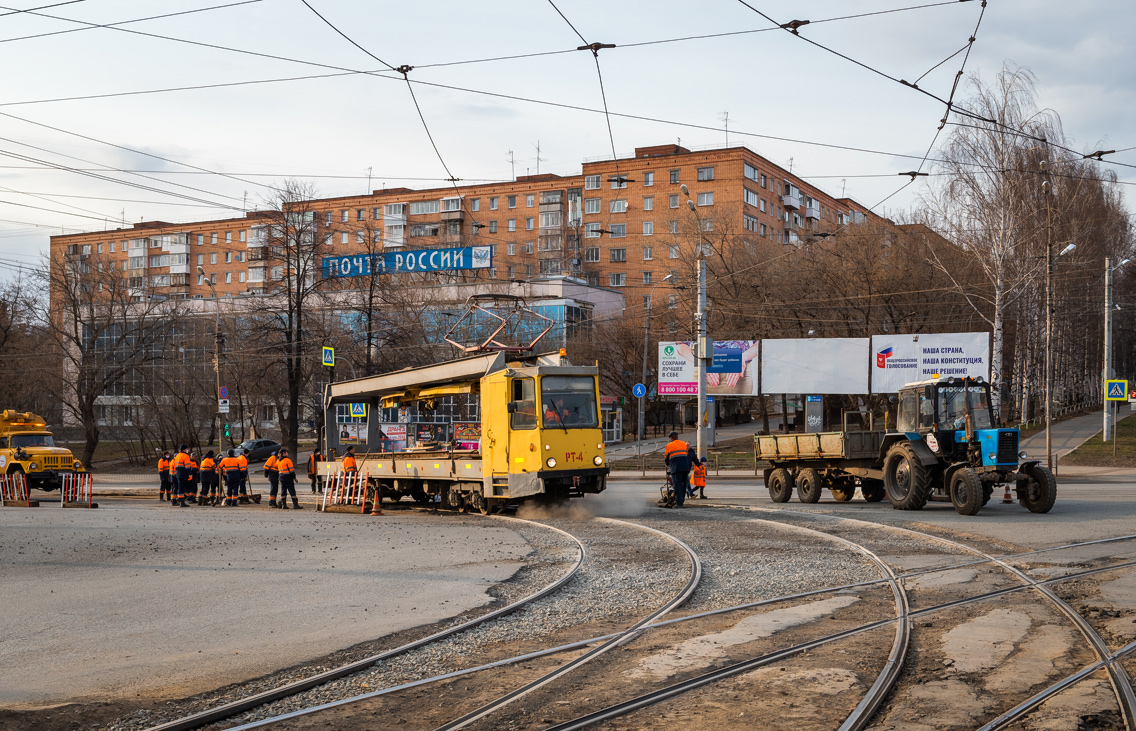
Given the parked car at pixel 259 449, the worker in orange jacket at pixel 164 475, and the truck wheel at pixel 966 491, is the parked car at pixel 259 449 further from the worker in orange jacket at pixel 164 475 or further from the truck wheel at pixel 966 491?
the truck wheel at pixel 966 491

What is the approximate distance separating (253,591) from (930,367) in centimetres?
3385

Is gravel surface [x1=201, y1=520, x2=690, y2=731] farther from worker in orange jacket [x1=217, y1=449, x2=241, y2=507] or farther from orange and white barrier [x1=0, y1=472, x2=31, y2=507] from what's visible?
orange and white barrier [x1=0, y1=472, x2=31, y2=507]

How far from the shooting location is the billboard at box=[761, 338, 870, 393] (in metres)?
40.4

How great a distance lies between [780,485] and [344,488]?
11.0m

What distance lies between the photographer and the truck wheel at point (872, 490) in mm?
22578

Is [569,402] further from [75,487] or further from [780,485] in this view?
[75,487]

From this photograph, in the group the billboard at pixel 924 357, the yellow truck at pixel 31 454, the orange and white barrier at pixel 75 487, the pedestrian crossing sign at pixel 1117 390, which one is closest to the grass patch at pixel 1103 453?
the pedestrian crossing sign at pixel 1117 390

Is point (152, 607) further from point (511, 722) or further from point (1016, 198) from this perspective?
point (1016, 198)

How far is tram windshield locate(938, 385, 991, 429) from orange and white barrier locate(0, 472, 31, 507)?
81.6 feet

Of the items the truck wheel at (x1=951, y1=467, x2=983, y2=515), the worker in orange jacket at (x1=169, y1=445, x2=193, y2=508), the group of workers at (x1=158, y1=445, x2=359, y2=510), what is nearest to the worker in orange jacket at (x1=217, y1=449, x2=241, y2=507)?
the group of workers at (x1=158, y1=445, x2=359, y2=510)

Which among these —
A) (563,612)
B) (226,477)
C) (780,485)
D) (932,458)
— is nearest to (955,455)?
(932,458)

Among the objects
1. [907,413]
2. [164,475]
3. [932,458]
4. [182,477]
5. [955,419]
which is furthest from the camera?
[164,475]

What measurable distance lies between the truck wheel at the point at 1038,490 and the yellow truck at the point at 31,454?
27.3m

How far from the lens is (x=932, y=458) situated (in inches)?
765
